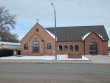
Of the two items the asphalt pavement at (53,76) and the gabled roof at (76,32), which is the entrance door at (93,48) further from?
the asphalt pavement at (53,76)

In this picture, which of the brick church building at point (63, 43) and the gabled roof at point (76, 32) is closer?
the brick church building at point (63, 43)

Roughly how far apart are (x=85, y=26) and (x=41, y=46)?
1490 centimetres

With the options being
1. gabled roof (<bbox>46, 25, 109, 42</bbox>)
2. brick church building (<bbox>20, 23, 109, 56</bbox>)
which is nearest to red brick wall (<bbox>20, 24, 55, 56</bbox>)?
brick church building (<bbox>20, 23, 109, 56</bbox>)

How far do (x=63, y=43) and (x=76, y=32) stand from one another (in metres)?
5.25

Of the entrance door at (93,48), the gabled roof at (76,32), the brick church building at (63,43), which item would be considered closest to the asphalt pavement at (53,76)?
the brick church building at (63,43)

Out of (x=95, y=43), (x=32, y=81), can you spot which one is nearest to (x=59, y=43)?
(x=95, y=43)

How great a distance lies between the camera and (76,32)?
5641 cm

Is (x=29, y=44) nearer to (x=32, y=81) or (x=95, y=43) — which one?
(x=95, y=43)

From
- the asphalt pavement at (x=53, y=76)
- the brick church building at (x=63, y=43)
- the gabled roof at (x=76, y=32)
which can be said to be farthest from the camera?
the gabled roof at (x=76, y=32)

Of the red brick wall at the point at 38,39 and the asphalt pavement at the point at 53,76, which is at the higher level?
the red brick wall at the point at 38,39

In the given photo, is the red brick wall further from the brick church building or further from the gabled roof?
the gabled roof

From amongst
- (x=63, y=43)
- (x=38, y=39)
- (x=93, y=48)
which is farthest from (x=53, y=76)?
(x=63, y=43)

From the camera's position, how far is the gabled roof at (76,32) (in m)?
54.2

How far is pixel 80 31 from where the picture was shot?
56.5 meters
